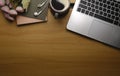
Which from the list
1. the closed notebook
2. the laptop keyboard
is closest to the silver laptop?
the laptop keyboard

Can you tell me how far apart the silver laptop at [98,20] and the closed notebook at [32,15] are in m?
0.12

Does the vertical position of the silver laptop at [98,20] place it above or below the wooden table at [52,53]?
above

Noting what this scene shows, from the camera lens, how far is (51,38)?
3.35 feet

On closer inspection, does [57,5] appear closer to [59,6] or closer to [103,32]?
[59,6]

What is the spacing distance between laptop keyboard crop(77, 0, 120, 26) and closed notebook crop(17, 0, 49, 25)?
145 mm

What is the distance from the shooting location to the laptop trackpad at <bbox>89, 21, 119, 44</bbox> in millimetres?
1002

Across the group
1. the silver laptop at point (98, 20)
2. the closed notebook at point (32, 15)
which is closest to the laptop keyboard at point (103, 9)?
the silver laptop at point (98, 20)

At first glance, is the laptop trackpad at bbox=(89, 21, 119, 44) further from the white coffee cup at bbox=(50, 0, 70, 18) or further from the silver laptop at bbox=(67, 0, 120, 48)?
the white coffee cup at bbox=(50, 0, 70, 18)

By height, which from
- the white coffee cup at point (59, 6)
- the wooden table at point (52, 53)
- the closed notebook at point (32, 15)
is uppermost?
the white coffee cup at point (59, 6)

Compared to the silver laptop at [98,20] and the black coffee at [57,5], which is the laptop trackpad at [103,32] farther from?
the black coffee at [57,5]

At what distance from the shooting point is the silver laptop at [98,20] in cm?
100

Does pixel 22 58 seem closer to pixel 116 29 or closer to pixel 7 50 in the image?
pixel 7 50

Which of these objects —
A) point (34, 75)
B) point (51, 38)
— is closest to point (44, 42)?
point (51, 38)

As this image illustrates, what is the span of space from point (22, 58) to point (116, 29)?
405 millimetres
